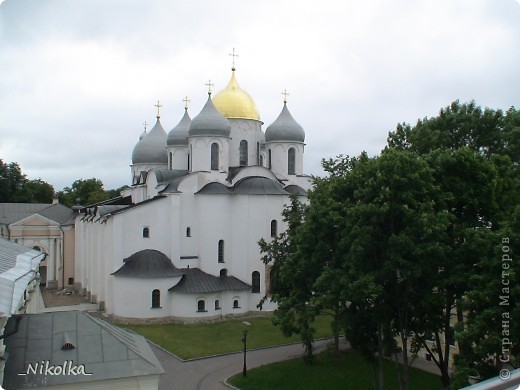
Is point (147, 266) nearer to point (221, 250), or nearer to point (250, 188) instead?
point (221, 250)

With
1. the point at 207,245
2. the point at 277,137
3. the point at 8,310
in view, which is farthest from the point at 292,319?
the point at 277,137

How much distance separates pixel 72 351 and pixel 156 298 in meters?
22.5

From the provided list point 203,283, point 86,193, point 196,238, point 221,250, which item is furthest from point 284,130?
point 86,193

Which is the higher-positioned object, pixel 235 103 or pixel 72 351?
pixel 235 103

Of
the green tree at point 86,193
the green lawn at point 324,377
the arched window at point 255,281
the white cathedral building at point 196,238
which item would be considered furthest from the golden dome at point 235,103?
the green tree at point 86,193

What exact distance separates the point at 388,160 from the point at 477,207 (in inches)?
127

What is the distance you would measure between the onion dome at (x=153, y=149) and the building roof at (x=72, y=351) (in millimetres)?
36624

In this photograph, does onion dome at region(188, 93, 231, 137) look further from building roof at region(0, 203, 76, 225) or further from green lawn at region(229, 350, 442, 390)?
building roof at region(0, 203, 76, 225)

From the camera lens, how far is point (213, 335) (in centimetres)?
2933

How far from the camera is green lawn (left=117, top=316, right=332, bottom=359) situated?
2653cm

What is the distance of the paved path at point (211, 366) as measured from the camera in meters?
21.5

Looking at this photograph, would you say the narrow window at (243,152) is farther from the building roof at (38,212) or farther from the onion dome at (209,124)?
the building roof at (38,212)

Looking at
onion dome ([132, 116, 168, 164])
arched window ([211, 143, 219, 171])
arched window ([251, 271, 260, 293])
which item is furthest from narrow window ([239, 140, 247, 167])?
onion dome ([132, 116, 168, 164])

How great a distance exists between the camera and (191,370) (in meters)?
23.2
